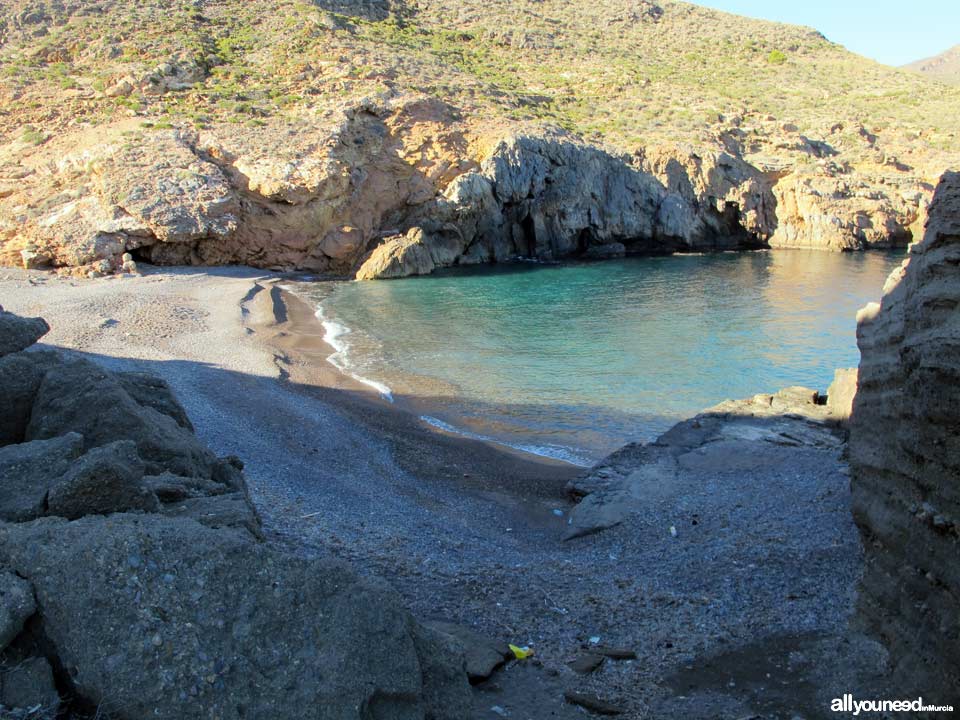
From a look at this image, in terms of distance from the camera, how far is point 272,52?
4403cm

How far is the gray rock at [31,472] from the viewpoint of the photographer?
13.6 feet

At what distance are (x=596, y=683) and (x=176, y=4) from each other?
55007mm

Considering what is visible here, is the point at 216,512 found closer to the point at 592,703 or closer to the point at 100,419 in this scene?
the point at 100,419

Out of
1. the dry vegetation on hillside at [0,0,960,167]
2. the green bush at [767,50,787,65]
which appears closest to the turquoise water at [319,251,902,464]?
the dry vegetation on hillside at [0,0,960,167]

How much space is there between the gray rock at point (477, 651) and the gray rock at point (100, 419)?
261 centimetres

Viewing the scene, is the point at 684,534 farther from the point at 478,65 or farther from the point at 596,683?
the point at 478,65

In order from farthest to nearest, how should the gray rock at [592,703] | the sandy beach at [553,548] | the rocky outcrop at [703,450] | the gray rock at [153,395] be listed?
the rocky outcrop at [703,450] → the gray rock at [153,395] → the sandy beach at [553,548] → the gray rock at [592,703]

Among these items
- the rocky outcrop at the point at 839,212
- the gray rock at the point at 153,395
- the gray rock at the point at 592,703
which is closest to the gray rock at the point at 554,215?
the rocky outcrop at the point at 839,212

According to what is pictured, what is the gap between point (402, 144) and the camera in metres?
38.2

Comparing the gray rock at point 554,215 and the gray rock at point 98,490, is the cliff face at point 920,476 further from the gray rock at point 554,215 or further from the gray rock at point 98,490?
the gray rock at point 554,215

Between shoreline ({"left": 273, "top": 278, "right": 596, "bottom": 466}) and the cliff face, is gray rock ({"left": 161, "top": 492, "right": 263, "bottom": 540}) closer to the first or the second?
the cliff face

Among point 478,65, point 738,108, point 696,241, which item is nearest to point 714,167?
point 696,241

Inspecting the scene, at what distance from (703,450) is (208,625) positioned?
350 inches

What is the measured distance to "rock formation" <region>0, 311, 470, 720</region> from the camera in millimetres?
3135
